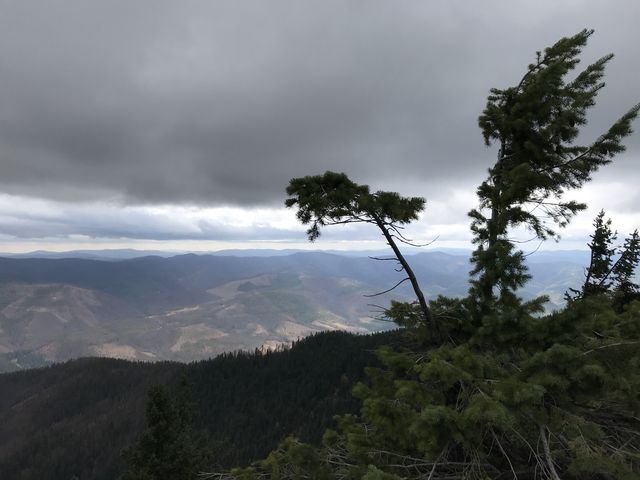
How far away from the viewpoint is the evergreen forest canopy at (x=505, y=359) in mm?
6602

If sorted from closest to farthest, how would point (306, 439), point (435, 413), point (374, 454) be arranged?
point (435, 413)
point (374, 454)
point (306, 439)

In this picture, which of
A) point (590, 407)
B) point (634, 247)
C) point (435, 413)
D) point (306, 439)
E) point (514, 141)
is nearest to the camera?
point (435, 413)

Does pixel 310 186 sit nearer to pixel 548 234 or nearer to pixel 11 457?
pixel 548 234

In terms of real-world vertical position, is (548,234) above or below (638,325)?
above

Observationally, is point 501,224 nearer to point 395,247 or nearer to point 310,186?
point 395,247

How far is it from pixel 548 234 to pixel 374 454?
8.06m

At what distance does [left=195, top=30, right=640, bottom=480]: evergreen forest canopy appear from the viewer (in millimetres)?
6602

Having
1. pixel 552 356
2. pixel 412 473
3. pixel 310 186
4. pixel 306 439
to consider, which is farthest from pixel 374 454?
pixel 306 439

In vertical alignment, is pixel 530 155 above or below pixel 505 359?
above

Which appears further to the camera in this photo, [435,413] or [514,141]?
[514,141]

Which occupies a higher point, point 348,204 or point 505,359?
point 348,204

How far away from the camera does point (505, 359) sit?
27.6 feet

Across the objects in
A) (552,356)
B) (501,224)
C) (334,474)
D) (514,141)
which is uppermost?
(514,141)

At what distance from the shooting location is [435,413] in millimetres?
6305
